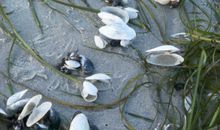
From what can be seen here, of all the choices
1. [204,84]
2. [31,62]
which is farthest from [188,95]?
[31,62]

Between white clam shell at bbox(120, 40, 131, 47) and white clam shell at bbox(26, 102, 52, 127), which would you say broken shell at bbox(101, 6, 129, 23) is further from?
white clam shell at bbox(26, 102, 52, 127)

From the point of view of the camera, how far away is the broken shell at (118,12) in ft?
5.54

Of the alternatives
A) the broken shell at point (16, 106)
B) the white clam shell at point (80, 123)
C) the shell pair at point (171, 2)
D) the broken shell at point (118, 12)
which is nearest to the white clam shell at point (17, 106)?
the broken shell at point (16, 106)

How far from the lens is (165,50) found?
1.57 meters

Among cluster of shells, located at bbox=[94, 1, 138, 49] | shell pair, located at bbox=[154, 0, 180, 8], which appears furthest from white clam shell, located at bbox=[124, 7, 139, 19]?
shell pair, located at bbox=[154, 0, 180, 8]

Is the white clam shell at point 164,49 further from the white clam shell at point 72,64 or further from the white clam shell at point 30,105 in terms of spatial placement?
the white clam shell at point 30,105

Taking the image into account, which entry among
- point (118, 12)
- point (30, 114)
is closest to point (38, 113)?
Result: point (30, 114)

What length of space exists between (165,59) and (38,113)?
0.44m

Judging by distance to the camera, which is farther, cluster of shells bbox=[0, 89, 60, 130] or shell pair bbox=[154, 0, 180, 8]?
shell pair bbox=[154, 0, 180, 8]

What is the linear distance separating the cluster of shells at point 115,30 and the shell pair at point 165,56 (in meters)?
0.09

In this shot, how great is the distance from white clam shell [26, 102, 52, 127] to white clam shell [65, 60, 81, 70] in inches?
7.5

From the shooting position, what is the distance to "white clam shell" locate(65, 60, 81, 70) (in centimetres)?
153

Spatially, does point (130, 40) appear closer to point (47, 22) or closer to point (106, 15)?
point (106, 15)

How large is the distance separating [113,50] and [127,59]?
0.06 m
